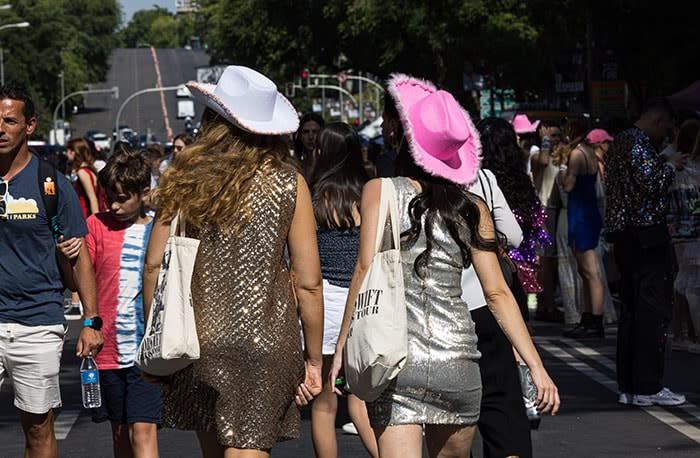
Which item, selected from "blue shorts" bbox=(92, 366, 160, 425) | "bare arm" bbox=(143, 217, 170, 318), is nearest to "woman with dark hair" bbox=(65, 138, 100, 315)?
"blue shorts" bbox=(92, 366, 160, 425)

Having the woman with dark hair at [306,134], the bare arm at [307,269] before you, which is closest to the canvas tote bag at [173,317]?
the bare arm at [307,269]

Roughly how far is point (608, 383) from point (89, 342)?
220 inches

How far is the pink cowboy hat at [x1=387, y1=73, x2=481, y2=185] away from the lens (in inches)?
211

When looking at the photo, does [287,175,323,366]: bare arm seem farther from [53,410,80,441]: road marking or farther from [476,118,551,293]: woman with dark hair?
[53,410,80,441]: road marking

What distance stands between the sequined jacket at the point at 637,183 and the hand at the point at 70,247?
478cm

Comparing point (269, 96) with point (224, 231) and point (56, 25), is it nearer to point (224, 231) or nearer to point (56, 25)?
point (224, 231)

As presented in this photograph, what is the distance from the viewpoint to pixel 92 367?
264 inches

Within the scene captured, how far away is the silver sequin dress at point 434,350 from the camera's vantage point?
17.3ft

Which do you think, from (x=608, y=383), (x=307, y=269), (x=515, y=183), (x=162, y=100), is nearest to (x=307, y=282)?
(x=307, y=269)

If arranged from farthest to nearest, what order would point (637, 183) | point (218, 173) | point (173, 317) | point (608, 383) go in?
point (608, 383), point (637, 183), point (218, 173), point (173, 317)

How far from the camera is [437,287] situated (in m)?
5.33

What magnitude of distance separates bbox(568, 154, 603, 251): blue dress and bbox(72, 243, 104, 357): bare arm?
326 inches

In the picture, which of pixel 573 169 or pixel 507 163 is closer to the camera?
pixel 507 163

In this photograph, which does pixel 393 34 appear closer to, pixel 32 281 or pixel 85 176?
pixel 85 176
